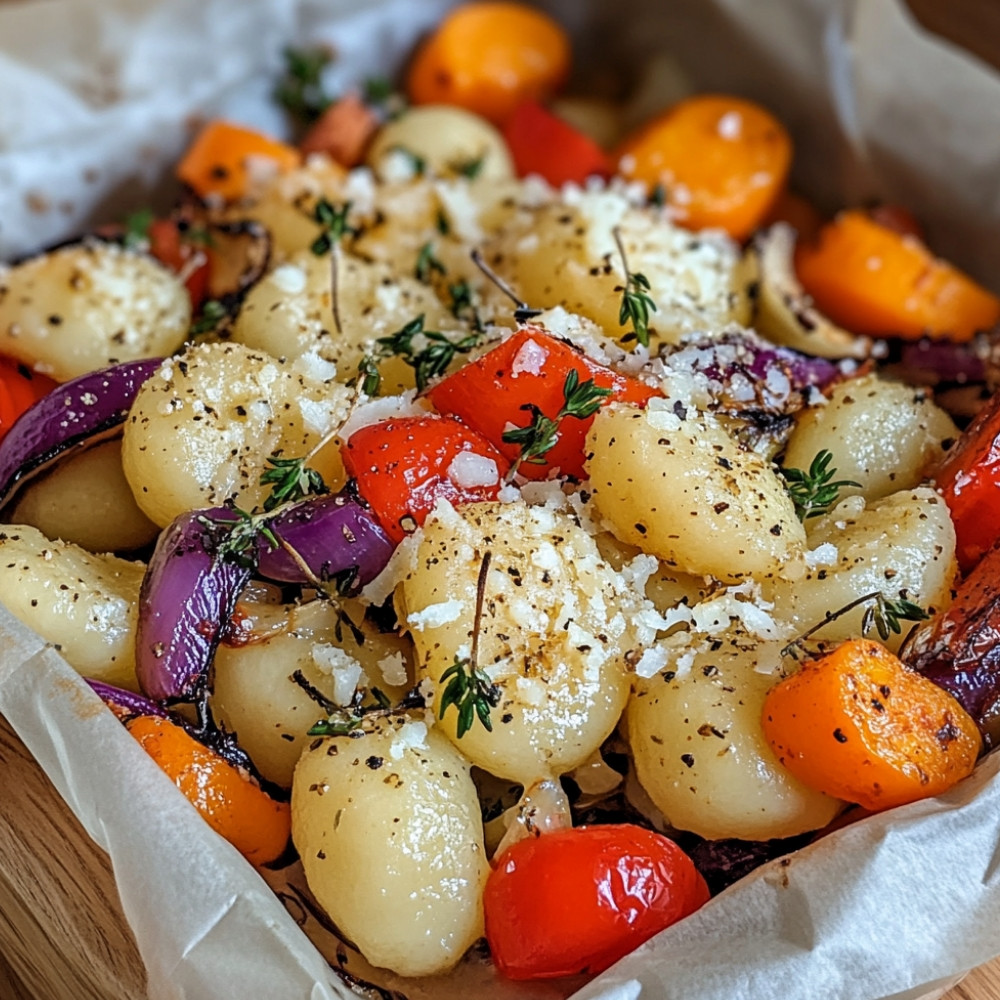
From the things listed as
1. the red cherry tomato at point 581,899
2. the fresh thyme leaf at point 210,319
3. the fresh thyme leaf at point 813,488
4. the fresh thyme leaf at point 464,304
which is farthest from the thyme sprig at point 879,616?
the fresh thyme leaf at point 210,319

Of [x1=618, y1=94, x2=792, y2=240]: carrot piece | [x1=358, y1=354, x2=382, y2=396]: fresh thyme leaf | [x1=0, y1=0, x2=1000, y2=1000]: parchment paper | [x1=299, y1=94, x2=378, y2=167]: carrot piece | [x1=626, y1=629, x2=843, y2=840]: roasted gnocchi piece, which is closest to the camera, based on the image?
[x1=0, y1=0, x2=1000, y2=1000]: parchment paper

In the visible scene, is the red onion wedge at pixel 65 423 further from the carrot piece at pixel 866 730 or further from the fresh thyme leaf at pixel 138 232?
the carrot piece at pixel 866 730

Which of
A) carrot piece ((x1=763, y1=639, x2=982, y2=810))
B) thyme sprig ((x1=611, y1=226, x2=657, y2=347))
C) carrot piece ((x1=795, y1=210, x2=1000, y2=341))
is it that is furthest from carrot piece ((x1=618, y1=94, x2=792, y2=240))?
carrot piece ((x1=763, y1=639, x2=982, y2=810))

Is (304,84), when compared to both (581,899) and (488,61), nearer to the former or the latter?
(488,61)

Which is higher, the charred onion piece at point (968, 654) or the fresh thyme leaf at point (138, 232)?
the fresh thyme leaf at point (138, 232)

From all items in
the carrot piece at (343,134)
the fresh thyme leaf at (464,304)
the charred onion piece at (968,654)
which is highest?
the carrot piece at (343,134)

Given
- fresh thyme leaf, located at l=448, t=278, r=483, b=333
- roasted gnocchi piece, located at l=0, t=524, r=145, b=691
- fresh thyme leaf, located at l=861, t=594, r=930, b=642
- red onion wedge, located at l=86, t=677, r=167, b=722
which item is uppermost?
fresh thyme leaf, located at l=448, t=278, r=483, b=333

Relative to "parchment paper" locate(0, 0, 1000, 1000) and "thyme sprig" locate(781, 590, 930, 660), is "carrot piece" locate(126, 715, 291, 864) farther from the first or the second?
"thyme sprig" locate(781, 590, 930, 660)

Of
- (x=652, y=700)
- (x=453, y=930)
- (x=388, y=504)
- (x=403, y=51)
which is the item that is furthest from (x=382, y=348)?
(x=403, y=51)
